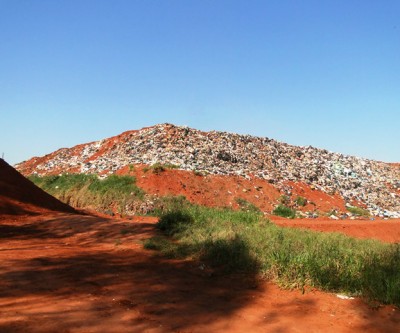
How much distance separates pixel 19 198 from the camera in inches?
499

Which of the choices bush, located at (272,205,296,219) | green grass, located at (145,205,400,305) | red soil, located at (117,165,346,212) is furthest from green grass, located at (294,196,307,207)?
green grass, located at (145,205,400,305)

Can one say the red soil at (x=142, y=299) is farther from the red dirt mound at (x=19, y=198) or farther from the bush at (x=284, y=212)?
the bush at (x=284, y=212)

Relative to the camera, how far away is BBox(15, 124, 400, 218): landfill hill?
20.8m

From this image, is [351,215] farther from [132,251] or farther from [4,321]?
[4,321]

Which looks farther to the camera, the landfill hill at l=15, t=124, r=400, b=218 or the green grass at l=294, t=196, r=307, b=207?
the landfill hill at l=15, t=124, r=400, b=218

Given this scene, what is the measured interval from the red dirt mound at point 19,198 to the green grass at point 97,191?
12.2 feet

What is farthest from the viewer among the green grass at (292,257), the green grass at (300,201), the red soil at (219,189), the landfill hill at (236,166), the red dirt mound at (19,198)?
the landfill hill at (236,166)

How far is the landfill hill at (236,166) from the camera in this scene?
20.8 meters

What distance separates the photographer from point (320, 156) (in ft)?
97.6

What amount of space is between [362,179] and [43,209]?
22.8m

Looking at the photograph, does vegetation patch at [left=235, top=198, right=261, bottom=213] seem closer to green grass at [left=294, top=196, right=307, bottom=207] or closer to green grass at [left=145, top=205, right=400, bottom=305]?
green grass at [left=294, top=196, right=307, bottom=207]

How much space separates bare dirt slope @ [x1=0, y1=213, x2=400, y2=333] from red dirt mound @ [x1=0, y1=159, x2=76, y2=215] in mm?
5326

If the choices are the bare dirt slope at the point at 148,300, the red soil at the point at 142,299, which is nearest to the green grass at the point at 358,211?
the red soil at the point at 142,299

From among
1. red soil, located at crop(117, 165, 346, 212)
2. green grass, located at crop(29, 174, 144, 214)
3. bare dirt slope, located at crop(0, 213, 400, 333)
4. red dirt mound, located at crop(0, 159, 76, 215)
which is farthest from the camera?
red soil, located at crop(117, 165, 346, 212)
